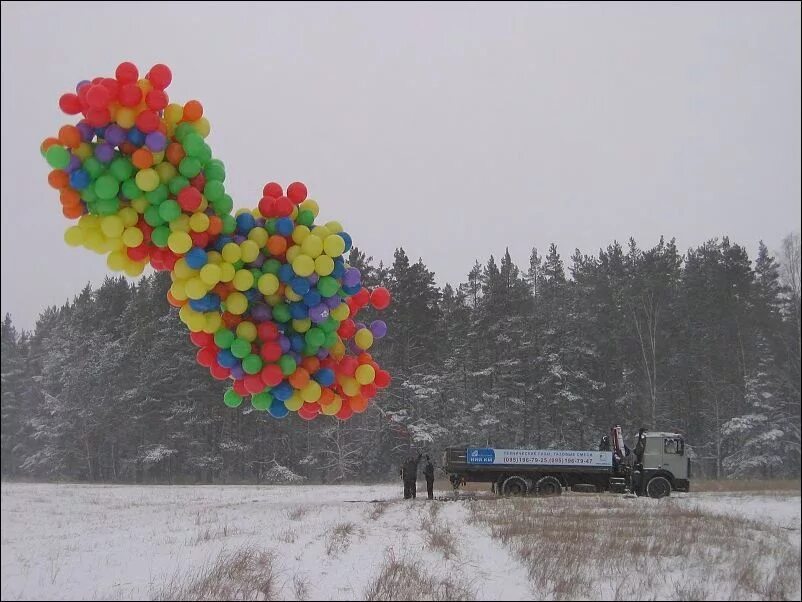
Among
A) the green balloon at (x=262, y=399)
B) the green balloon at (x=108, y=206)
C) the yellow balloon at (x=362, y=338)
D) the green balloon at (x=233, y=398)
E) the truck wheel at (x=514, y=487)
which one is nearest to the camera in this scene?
the green balloon at (x=108, y=206)

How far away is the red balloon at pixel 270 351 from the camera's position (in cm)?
256

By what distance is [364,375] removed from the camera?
287 centimetres

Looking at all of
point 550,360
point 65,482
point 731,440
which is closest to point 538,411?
point 550,360

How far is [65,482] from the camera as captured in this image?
6730 mm

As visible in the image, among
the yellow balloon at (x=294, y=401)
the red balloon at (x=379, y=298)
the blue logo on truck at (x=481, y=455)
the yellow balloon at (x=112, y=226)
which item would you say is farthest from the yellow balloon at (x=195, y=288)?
the blue logo on truck at (x=481, y=455)

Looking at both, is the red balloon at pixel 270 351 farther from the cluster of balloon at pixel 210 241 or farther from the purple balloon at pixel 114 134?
the purple balloon at pixel 114 134

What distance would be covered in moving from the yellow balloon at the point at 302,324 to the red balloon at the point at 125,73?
116 cm

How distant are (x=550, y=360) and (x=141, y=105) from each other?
4.30m

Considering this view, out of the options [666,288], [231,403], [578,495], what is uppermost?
[666,288]

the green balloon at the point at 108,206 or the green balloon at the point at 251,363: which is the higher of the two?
the green balloon at the point at 108,206

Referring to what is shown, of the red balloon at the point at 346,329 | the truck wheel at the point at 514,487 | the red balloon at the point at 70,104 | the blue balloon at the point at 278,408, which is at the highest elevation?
the red balloon at the point at 70,104

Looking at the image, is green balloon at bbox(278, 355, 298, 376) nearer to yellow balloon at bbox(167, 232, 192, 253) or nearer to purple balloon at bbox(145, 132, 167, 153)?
yellow balloon at bbox(167, 232, 192, 253)

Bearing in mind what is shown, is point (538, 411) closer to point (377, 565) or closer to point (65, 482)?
point (377, 565)

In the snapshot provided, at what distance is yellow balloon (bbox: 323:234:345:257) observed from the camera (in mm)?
2613
